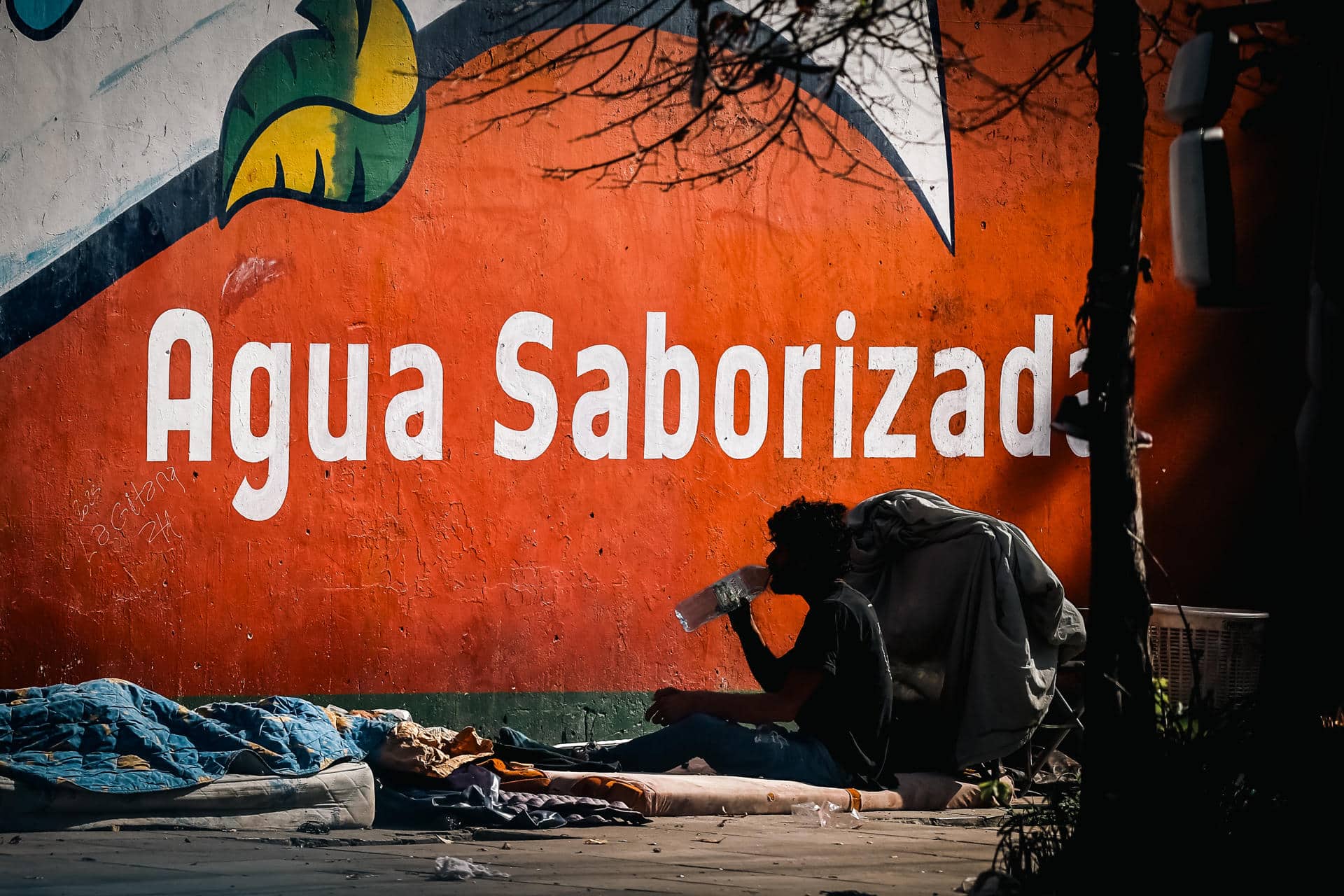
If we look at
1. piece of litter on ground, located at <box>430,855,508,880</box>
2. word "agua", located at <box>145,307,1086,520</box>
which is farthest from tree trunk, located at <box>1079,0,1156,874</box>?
word "agua", located at <box>145,307,1086,520</box>

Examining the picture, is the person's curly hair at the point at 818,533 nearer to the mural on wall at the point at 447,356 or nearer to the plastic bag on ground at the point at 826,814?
the plastic bag on ground at the point at 826,814

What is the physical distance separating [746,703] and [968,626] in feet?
4.01

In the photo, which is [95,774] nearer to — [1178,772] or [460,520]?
[460,520]

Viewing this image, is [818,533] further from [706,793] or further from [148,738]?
[148,738]

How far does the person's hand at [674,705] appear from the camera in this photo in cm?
651

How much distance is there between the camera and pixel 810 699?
6.47 meters

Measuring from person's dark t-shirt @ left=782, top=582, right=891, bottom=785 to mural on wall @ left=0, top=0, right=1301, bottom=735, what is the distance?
189 cm

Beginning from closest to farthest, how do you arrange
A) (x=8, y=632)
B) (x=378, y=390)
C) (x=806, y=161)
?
(x=8, y=632), (x=378, y=390), (x=806, y=161)

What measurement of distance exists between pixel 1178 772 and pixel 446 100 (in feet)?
17.2

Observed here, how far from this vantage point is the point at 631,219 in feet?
27.4

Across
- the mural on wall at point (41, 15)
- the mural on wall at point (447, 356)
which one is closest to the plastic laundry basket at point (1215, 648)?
the mural on wall at point (447, 356)

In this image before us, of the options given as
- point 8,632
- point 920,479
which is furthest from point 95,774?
point 920,479

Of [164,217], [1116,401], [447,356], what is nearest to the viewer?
[1116,401]

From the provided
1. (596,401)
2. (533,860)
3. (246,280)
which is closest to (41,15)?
(246,280)
